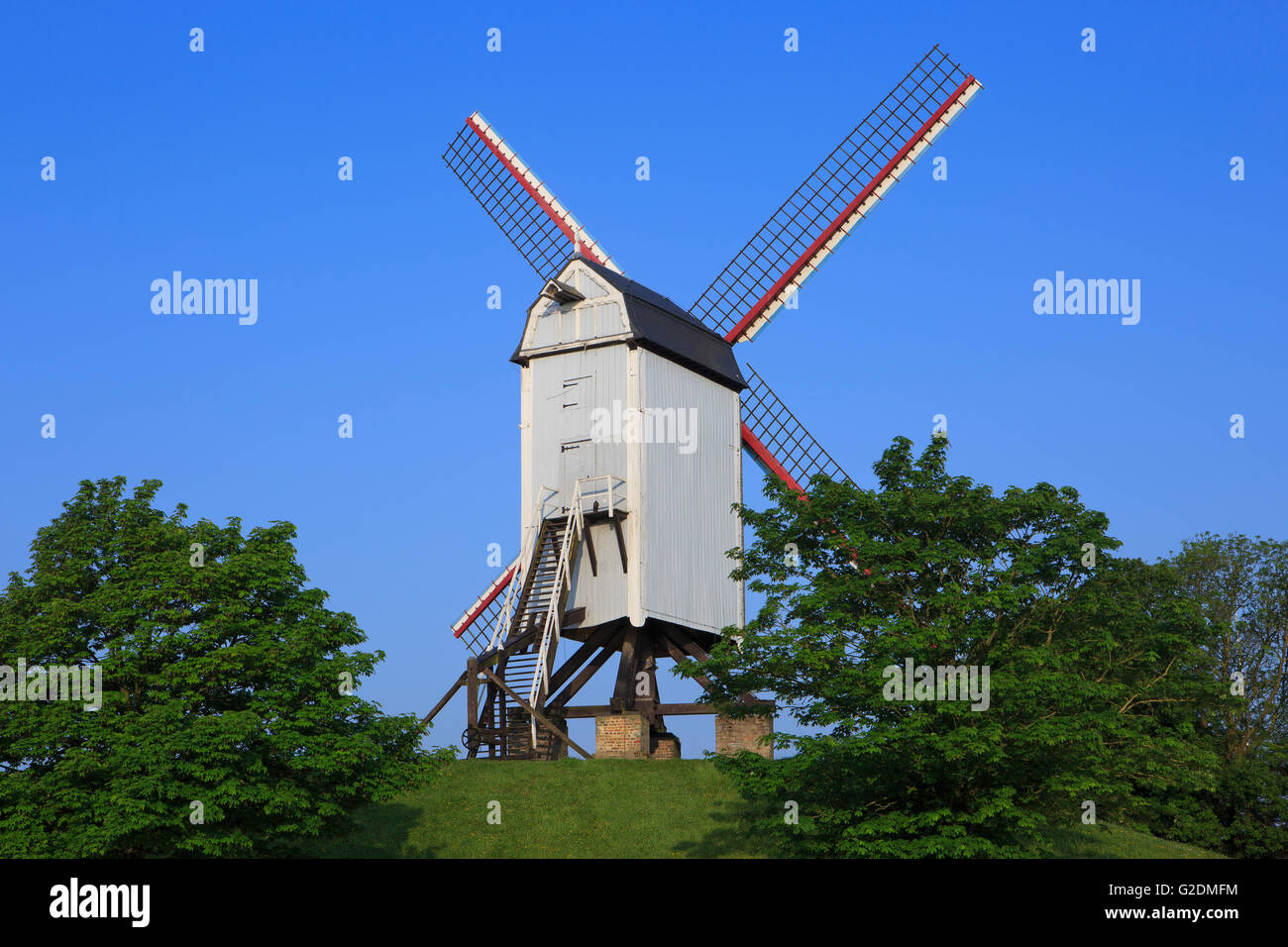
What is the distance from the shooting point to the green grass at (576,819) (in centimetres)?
2956

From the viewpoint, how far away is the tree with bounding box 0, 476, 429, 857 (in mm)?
23953

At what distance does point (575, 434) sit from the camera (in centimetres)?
4022

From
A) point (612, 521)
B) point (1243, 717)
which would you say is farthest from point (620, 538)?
point (1243, 717)

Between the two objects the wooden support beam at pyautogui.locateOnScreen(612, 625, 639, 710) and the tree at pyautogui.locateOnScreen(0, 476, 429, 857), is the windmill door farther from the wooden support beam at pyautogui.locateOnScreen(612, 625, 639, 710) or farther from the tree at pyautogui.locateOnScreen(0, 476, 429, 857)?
the tree at pyautogui.locateOnScreen(0, 476, 429, 857)

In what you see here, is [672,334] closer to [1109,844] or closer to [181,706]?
[1109,844]

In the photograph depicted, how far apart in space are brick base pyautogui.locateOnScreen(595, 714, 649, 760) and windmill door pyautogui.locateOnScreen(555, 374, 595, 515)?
6239 millimetres

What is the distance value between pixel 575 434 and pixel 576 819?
12282 millimetres

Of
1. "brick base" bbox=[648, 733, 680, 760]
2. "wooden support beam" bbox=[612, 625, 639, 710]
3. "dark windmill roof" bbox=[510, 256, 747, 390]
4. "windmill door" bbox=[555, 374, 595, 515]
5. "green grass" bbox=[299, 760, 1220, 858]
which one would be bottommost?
"green grass" bbox=[299, 760, 1220, 858]

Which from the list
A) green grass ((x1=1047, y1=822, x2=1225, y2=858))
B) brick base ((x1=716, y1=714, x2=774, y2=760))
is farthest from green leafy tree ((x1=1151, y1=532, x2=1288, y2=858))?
brick base ((x1=716, y1=714, x2=774, y2=760))
